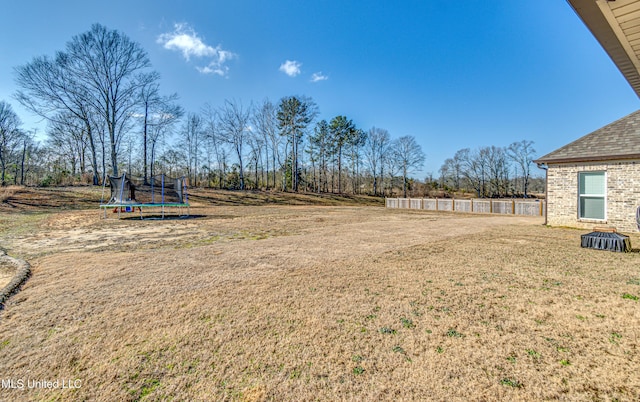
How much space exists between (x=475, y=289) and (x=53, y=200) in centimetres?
2087

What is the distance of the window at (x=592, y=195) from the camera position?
314 inches

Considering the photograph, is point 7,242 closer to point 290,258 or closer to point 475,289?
point 290,258

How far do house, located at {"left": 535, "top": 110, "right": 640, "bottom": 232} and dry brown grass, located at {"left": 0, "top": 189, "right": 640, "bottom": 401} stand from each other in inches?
181

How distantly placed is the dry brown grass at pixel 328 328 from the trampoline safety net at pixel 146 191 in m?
8.26

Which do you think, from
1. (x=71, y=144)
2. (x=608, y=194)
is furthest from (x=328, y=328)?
(x=71, y=144)

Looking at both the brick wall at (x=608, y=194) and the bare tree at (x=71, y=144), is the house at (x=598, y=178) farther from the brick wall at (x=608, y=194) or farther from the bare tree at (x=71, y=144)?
the bare tree at (x=71, y=144)

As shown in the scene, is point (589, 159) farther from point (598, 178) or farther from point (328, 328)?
point (328, 328)

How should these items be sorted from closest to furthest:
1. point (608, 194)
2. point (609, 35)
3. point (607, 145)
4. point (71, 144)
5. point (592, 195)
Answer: point (609, 35) → point (608, 194) → point (607, 145) → point (592, 195) → point (71, 144)

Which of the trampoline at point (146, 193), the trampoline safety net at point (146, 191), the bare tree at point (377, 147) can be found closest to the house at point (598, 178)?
the trampoline at point (146, 193)

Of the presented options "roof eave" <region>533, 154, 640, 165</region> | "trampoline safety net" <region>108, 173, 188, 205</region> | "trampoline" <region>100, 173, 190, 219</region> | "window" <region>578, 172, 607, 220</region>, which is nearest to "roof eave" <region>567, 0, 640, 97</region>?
"roof eave" <region>533, 154, 640, 165</region>

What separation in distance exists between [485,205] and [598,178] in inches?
438

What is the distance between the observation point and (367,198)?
32062 millimetres

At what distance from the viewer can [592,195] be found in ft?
26.7

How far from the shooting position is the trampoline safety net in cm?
1190
